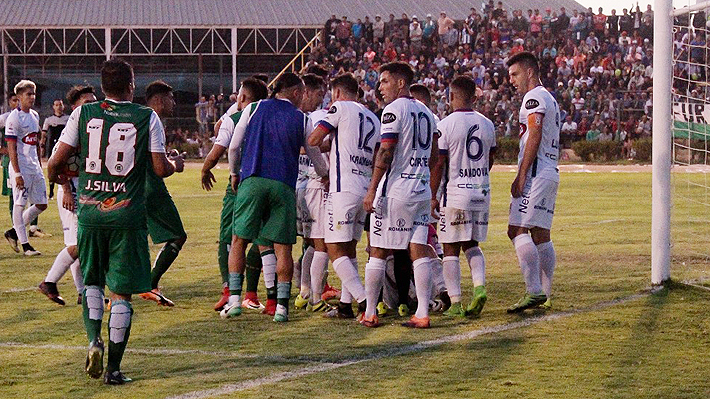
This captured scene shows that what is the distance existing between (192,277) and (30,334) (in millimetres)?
3618

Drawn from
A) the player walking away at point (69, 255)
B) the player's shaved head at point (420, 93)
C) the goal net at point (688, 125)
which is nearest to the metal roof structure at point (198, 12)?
the goal net at point (688, 125)

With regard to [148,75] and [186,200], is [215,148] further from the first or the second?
[148,75]

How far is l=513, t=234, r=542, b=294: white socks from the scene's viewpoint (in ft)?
32.7

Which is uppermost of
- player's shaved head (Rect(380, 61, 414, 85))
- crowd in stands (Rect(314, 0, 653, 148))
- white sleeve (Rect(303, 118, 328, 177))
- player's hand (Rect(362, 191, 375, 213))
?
crowd in stands (Rect(314, 0, 653, 148))

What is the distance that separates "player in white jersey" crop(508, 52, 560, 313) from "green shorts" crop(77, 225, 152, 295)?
3.73 meters

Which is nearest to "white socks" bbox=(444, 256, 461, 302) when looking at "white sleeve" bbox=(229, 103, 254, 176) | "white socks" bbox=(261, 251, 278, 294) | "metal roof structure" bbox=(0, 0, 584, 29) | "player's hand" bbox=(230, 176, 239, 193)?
"white socks" bbox=(261, 251, 278, 294)

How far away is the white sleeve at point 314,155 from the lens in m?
9.66

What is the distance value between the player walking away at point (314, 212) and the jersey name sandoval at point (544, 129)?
1735 mm

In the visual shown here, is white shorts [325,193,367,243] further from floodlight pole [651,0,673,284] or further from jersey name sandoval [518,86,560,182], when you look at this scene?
floodlight pole [651,0,673,284]

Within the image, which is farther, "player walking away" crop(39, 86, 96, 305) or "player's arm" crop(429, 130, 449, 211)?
"player walking away" crop(39, 86, 96, 305)

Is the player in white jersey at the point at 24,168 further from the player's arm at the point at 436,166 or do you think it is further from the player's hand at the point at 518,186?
the player's hand at the point at 518,186

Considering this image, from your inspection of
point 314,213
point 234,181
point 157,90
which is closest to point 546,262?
point 314,213

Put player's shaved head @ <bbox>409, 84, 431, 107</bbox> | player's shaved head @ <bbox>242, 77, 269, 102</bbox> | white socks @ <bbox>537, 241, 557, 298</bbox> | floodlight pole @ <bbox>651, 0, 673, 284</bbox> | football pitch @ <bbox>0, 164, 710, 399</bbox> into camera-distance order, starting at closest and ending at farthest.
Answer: football pitch @ <bbox>0, 164, 710, 399</bbox>
white socks @ <bbox>537, 241, 557, 298</bbox>
player's shaved head @ <bbox>242, 77, 269, 102</bbox>
player's shaved head @ <bbox>409, 84, 431, 107</bbox>
floodlight pole @ <bbox>651, 0, 673, 284</bbox>

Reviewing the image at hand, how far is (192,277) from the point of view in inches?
495
